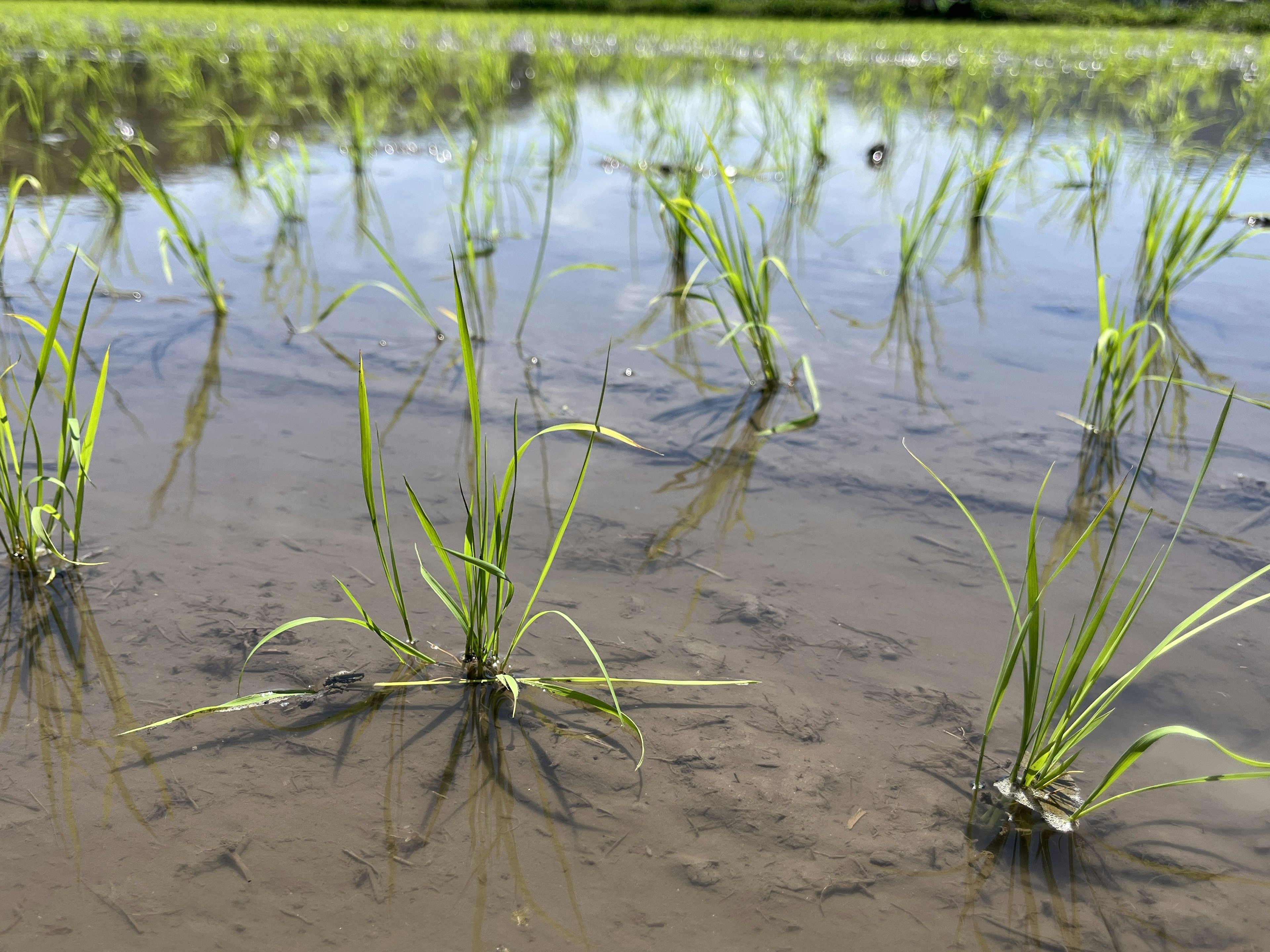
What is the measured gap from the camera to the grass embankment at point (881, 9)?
1830 cm

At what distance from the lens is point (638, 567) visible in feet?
5.48

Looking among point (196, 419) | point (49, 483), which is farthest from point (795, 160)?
point (49, 483)

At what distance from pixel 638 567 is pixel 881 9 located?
21.7m

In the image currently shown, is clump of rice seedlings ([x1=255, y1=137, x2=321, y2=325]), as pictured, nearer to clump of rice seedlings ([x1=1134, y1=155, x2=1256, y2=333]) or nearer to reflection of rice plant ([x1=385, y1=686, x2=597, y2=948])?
reflection of rice plant ([x1=385, y1=686, x2=597, y2=948])

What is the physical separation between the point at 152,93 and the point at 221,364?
20.1 feet

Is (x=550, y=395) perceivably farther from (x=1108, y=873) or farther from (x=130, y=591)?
(x=1108, y=873)

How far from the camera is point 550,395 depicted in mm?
2354

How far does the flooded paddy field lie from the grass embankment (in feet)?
55.4

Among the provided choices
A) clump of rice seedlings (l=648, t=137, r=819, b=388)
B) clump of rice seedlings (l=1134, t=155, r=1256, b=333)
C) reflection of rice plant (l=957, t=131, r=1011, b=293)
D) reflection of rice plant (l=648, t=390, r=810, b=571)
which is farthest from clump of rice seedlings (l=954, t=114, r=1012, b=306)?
reflection of rice plant (l=648, t=390, r=810, b=571)

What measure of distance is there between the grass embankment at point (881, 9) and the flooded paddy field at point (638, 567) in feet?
55.4

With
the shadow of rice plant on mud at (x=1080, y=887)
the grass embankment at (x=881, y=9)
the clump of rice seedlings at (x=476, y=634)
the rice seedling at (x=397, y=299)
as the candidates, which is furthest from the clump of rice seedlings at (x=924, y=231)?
the grass embankment at (x=881, y=9)

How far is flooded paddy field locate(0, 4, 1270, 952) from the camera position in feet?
3.43

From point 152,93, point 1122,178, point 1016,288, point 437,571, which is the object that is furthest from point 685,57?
point 437,571

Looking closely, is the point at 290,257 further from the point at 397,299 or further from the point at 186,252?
the point at 397,299
